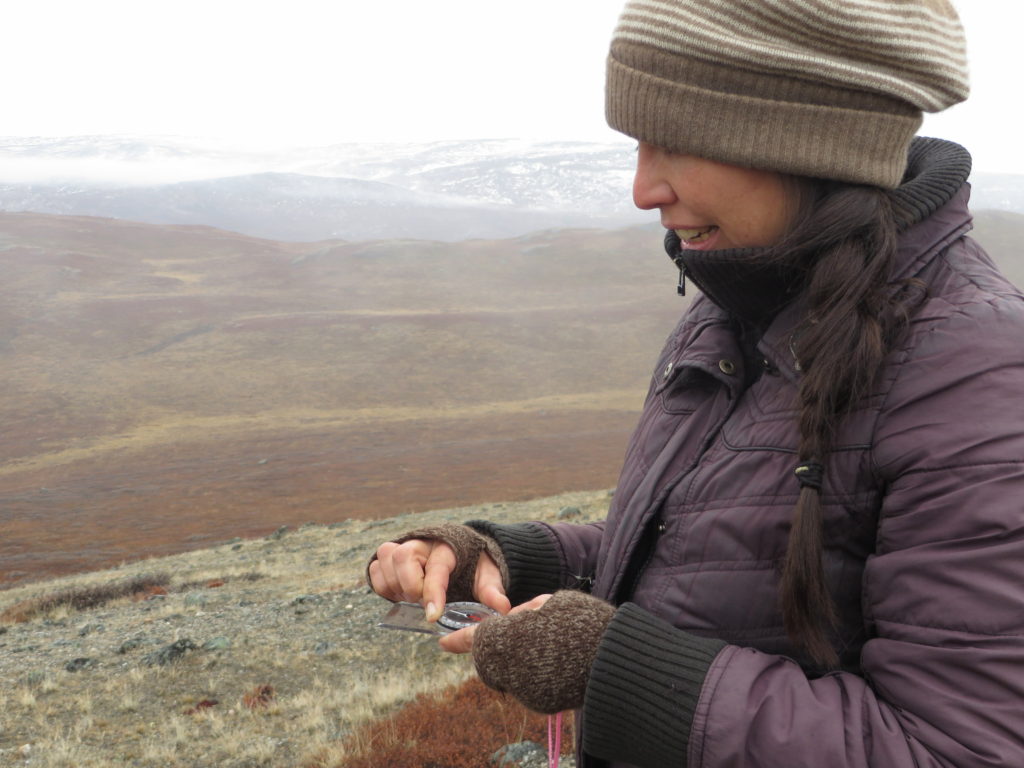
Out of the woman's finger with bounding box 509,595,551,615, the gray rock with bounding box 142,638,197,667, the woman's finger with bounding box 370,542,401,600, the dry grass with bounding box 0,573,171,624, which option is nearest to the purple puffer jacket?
the woman's finger with bounding box 509,595,551,615

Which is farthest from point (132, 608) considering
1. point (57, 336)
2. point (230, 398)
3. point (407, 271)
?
point (407, 271)

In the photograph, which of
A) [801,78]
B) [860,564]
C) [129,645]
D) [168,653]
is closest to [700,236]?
[801,78]

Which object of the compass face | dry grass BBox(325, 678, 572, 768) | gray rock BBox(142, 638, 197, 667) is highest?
the compass face

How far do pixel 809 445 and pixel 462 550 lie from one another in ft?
3.20

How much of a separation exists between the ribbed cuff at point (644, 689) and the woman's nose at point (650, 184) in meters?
0.75

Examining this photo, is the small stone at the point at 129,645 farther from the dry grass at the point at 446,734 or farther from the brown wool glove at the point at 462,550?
the brown wool glove at the point at 462,550

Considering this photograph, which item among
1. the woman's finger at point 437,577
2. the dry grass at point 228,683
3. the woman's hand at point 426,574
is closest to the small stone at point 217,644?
the dry grass at point 228,683

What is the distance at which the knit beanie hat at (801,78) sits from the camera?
1.38 m

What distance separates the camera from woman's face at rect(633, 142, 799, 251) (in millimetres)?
1526

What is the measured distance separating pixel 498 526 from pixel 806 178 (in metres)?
1.14

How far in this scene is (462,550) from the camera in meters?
2.02

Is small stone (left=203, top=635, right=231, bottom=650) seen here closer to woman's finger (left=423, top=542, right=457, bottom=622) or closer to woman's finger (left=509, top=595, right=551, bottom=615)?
woman's finger (left=423, top=542, right=457, bottom=622)

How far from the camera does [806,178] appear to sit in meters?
1.52

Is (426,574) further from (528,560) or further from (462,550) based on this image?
(528,560)
